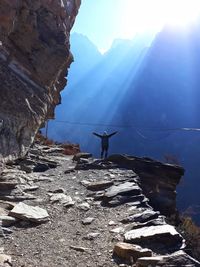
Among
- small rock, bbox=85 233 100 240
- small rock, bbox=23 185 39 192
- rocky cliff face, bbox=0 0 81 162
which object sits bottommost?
small rock, bbox=23 185 39 192

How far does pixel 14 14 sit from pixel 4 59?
7.57ft

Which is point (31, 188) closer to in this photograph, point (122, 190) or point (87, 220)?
point (122, 190)

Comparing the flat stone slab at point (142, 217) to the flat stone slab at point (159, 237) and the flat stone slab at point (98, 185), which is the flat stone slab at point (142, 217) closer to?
the flat stone slab at point (159, 237)

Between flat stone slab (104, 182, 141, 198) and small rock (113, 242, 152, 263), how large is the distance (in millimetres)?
4240

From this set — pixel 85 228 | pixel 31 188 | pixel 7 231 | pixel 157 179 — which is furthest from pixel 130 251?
pixel 157 179

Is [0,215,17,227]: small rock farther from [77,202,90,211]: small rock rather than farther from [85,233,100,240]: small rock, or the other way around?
[77,202,90,211]: small rock

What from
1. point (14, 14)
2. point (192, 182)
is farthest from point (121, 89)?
point (14, 14)

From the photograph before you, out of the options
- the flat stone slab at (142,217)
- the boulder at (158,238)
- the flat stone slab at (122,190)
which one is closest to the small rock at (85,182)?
the flat stone slab at (122,190)

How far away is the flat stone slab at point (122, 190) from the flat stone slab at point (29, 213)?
97.8 inches

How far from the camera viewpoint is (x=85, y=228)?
360 inches

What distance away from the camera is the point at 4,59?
15641 mm

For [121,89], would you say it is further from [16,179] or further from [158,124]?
[16,179]

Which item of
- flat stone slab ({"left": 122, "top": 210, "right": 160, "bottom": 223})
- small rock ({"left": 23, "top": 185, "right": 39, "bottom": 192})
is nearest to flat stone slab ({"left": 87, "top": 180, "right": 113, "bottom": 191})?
small rock ({"left": 23, "top": 185, "right": 39, "bottom": 192})

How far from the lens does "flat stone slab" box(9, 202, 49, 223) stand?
362 inches
